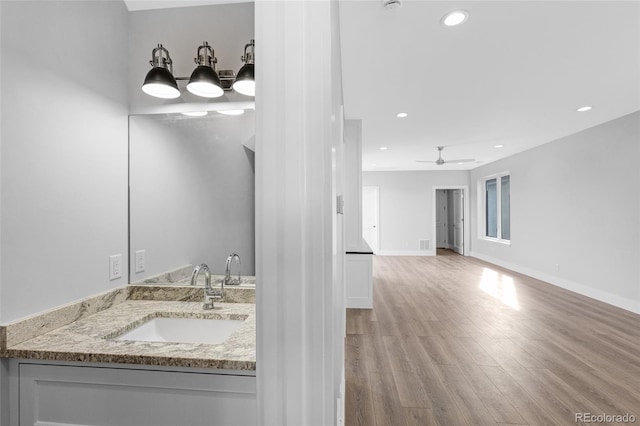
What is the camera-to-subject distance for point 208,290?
1526mm

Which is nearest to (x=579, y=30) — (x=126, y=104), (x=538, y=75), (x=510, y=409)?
(x=538, y=75)

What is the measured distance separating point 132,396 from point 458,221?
963cm

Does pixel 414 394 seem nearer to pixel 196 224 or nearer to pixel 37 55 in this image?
pixel 196 224

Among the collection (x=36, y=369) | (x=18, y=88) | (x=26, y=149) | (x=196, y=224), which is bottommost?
(x=36, y=369)

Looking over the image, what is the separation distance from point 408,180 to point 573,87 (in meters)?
5.80

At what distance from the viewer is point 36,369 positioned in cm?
103

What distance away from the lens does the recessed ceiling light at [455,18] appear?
178cm

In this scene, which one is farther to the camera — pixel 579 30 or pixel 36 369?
pixel 579 30

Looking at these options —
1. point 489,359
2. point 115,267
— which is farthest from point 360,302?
point 115,267

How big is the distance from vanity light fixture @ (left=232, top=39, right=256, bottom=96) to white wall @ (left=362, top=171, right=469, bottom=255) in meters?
7.51

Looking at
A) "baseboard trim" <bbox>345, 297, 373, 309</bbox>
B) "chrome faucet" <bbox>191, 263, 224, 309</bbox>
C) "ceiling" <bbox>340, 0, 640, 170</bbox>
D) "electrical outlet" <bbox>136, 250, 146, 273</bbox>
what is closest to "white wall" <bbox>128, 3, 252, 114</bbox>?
"ceiling" <bbox>340, 0, 640, 170</bbox>

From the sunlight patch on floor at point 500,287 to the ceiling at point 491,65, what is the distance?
7.86ft

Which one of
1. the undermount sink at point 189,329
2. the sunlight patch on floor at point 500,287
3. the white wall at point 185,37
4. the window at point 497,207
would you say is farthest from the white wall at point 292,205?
the window at point 497,207

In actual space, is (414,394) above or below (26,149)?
below
